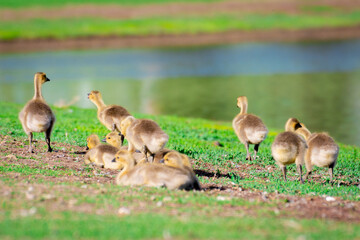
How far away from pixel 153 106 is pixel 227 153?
1843 cm

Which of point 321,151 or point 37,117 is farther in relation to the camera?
point 37,117

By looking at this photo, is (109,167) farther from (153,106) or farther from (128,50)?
(128,50)

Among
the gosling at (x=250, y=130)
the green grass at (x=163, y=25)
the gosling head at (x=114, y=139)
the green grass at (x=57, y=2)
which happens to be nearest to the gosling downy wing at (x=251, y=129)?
the gosling at (x=250, y=130)

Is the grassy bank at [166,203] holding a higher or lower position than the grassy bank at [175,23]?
lower

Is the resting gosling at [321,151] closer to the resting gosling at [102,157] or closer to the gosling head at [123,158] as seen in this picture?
the gosling head at [123,158]

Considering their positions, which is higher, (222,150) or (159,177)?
(159,177)

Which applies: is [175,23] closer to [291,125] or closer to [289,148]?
[291,125]

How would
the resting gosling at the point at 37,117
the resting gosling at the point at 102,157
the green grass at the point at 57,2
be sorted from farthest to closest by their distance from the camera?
the green grass at the point at 57,2
the resting gosling at the point at 37,117
the resting gosling at the point at 102,157

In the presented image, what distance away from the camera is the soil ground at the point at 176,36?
2844 inches

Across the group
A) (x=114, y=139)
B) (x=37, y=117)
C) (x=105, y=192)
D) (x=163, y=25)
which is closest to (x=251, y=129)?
(x=114, y=139)

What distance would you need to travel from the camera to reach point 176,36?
75.0 m

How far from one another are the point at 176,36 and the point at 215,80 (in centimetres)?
2990

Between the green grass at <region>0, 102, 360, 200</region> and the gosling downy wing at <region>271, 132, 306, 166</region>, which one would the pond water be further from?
the gosling downy wing at <region>271, 132, 306, 166</region>

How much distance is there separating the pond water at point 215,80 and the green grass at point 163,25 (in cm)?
787
